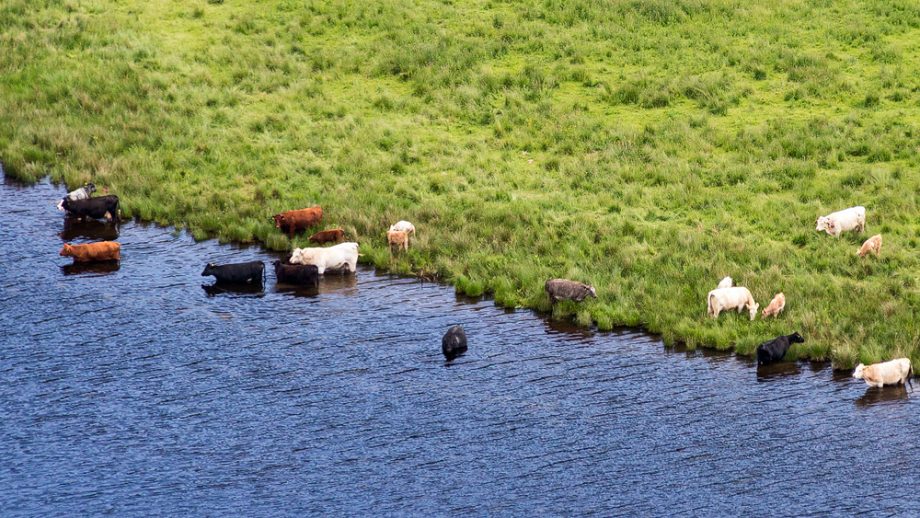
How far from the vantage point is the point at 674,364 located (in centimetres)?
2611

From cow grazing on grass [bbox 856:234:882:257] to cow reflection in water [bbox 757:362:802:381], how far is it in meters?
5.25

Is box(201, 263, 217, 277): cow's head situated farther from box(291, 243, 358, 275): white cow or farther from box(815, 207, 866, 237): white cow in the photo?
box(815, 207, 866, 237): white cow

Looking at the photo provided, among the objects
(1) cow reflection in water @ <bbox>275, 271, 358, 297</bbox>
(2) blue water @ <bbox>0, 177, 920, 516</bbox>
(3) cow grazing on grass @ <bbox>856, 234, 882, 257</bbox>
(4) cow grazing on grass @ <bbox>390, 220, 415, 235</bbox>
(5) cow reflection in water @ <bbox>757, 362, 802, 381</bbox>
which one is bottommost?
(2) blue water @ <bbox>0, 177, 920, 516</bbox>

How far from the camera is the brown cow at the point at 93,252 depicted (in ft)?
104

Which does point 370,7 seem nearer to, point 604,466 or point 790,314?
point 790,314

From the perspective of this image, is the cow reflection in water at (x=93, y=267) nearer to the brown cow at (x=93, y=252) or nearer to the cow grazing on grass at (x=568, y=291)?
the brown cow at (x=93, y=252)

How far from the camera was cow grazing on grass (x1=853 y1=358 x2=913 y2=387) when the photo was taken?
24.3 metres

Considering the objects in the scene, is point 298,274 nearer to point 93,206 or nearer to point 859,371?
point 93,206

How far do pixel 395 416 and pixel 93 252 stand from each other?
11579mm

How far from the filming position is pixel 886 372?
2431cm

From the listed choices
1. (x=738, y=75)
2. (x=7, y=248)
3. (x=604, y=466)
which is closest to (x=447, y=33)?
(x=738, y=75)

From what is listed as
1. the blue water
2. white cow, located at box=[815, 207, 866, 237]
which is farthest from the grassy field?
the blue water

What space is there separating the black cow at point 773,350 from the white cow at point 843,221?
6.27m

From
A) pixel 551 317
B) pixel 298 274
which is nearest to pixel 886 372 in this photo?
pixel 551 317
